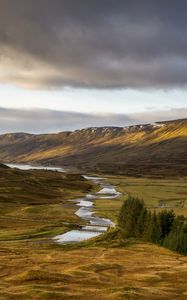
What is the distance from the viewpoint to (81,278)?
2731 inches

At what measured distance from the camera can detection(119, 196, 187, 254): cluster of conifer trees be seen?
101 m

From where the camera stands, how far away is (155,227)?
109 m

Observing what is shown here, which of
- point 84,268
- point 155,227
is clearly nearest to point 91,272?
point 84,268

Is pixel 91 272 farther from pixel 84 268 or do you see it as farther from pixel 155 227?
pixel 155 227

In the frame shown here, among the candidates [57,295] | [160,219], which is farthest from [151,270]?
[160,219]

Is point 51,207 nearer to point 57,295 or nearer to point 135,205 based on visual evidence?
point 135,205

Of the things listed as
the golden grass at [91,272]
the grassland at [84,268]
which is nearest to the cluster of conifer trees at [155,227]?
the grassland at [84,268]

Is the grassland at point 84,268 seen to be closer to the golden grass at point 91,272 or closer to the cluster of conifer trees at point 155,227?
the golden grass at point 91,272

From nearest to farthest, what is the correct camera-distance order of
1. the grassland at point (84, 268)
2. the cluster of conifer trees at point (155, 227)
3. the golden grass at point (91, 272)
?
the golden grass at point (91, 272)
the grassland at point (84, 268)
the cluster of conifer trees at point (155, 227)

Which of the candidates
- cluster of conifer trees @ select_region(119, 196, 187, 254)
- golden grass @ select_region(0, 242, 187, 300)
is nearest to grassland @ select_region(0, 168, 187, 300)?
golden grass @ select_region(0, 242, 187, 300)

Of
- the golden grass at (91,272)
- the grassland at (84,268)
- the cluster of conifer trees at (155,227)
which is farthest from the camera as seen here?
the cluster of conifer trees at (155,227)

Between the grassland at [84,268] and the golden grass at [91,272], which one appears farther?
the grassland at [84,268]

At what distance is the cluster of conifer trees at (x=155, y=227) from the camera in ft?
331

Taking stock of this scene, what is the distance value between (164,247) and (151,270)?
27089 mm
